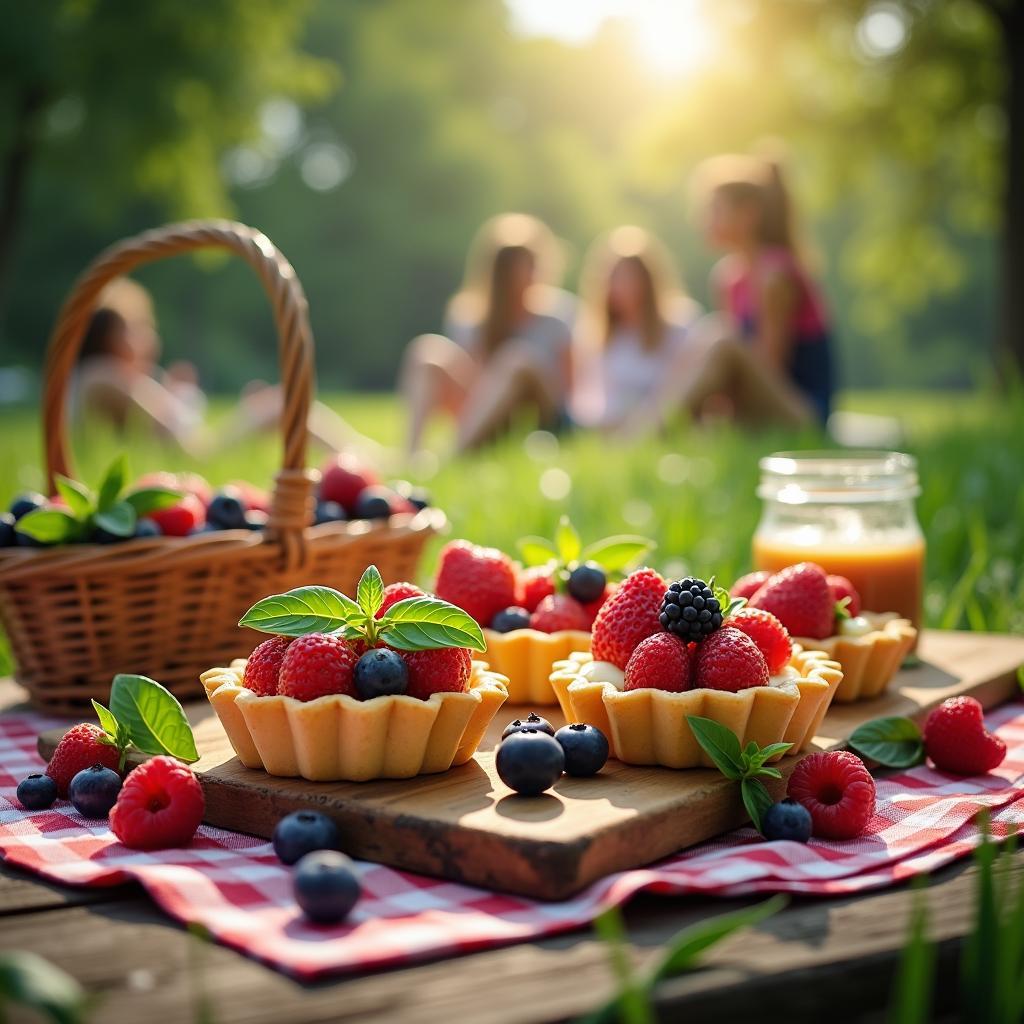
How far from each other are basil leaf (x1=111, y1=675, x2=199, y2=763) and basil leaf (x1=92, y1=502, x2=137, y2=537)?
0.57 m

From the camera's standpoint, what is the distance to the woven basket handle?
2428mm

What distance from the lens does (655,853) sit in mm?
1593

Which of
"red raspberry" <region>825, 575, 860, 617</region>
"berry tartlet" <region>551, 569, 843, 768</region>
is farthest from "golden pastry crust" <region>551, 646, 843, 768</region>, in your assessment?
"red raspberry" <region>825, 575, 860, 617</region>

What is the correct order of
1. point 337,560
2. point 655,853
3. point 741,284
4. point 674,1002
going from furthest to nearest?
1. point 741,284
2. point 337,560
3. point 655,853
4. point 674,1002

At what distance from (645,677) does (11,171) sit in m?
13.2

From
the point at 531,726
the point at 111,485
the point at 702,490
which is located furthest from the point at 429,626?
the point at 702,490

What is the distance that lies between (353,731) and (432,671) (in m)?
0.13

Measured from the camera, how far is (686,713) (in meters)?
1.70

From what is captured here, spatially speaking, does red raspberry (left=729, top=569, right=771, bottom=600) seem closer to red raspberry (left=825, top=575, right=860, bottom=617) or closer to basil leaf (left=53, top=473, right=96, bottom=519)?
red raspberry (left=825, top=575, right=860, bottom=617)

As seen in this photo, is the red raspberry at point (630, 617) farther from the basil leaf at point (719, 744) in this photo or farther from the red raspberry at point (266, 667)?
the red raspberry at point (266, 667)

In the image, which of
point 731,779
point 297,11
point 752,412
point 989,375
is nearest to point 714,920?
point 731,779

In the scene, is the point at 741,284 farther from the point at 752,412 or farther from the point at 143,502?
the point at 143,502

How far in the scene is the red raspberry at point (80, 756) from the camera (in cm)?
186

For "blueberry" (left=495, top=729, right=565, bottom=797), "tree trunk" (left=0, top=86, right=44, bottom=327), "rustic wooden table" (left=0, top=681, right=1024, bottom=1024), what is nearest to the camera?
"rustic wooden table" (left=0, top=681, right=1024, bottom=1024)
